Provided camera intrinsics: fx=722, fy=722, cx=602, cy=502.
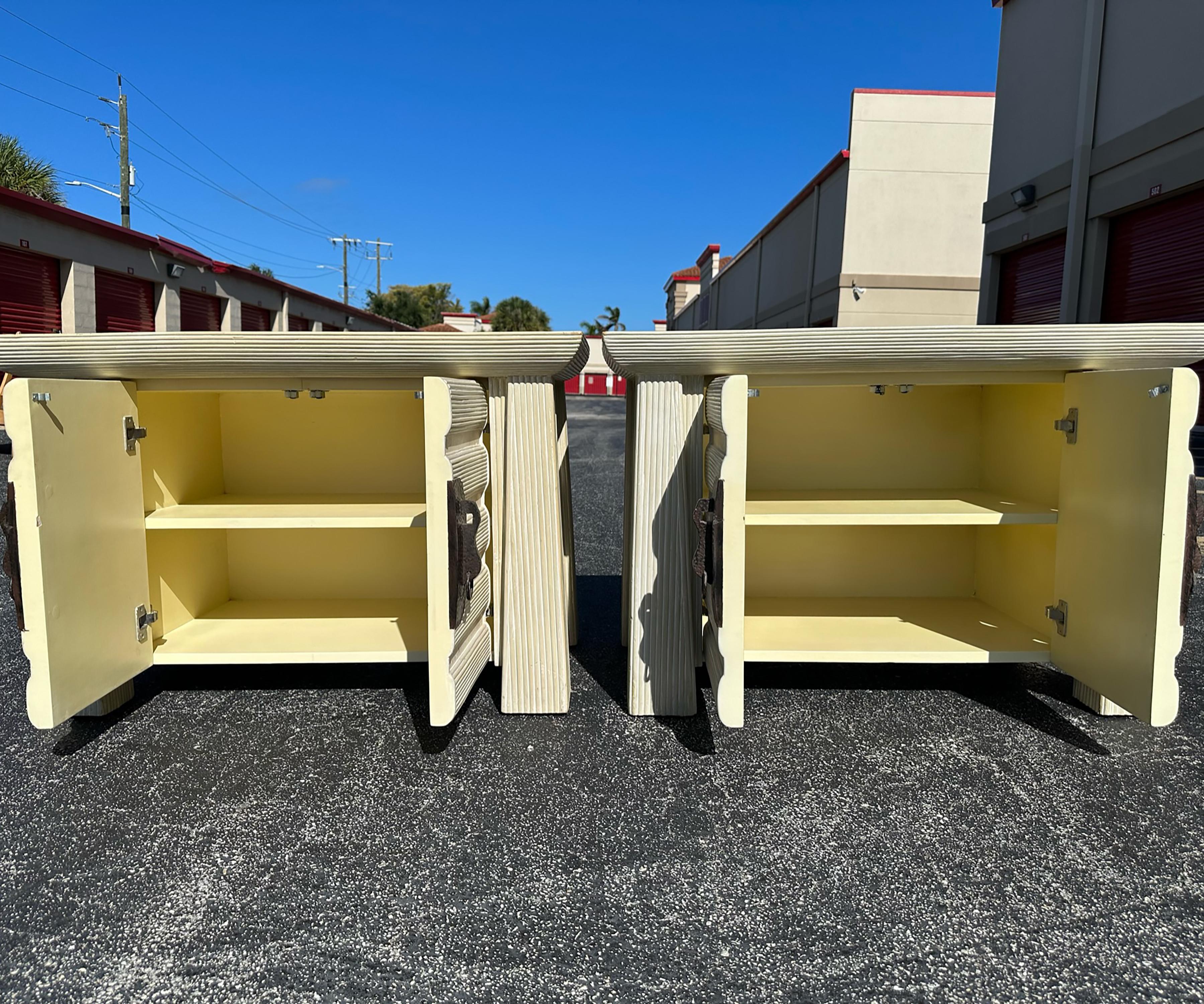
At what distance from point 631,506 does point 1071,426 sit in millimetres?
1472

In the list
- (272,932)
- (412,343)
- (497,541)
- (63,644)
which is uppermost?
(412,343)

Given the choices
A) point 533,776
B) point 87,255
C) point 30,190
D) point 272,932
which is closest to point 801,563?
point 533,776

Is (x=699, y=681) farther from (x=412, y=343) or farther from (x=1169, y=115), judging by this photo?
(x=1169, y=115)

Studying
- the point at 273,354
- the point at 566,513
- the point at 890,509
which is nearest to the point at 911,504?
the point at 890,509

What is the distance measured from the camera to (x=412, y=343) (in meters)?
2.09

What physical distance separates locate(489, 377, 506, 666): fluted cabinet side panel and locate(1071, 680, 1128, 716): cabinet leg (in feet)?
6.44

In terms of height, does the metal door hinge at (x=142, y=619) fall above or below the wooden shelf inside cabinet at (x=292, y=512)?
below

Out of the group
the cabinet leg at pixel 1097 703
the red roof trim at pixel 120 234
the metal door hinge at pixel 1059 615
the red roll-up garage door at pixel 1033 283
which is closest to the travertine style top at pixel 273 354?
the metal door hinge at pixel 1059 615

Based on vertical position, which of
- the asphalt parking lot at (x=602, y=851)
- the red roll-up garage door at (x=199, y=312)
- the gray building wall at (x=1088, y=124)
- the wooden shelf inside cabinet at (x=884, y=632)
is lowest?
the asphalt parking lot at (x=602, y=851)

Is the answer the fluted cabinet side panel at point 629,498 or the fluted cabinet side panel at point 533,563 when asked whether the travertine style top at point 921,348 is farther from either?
the fluted cabinet side panel at point 533,563

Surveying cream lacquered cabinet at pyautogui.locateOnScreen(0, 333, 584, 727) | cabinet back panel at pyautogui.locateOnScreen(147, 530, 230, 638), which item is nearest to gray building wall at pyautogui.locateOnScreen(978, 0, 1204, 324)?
cream lacquered cabinet at pyautogui.locateOnScreen(0, 333, 584, 727)

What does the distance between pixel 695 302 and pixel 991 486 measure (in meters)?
32.1

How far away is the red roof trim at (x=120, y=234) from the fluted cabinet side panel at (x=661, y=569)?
1117 centimetres

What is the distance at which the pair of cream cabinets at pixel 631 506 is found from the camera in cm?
199
